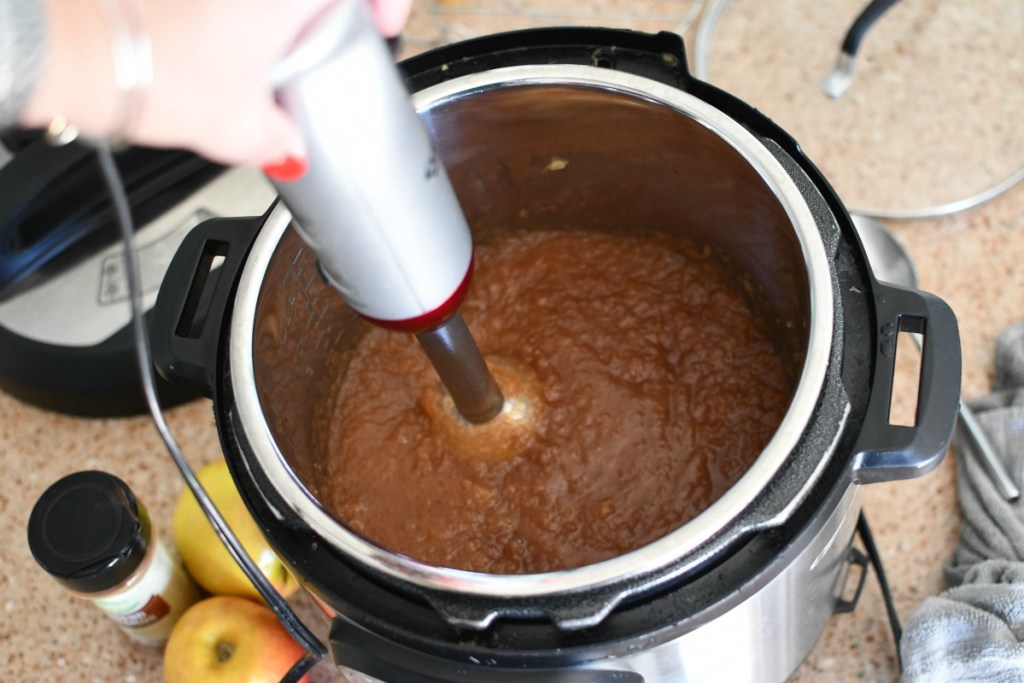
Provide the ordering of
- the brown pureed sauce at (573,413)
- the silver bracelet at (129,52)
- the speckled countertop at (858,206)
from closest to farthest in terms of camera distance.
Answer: the silver bracelet at (129,52), the brown pureed sauce at (573,413), the speckled countertop at (858,206)

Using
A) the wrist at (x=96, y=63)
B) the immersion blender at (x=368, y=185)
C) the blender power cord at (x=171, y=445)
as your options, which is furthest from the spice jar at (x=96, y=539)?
the wrist at (x=96, y=63)

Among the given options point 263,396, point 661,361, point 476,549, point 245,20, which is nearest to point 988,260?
point 661,361

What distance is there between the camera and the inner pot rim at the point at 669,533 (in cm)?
50

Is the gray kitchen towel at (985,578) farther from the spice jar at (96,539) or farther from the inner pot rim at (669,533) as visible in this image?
the spice jar at (96,539)

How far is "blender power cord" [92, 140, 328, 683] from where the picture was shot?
37 centimetres

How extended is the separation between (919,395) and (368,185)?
0.35 metres

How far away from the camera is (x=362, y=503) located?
0.78m

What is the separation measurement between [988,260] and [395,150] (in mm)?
761

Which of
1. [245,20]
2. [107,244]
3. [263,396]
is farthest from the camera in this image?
[107,244]

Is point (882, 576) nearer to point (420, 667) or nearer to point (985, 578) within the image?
point (985, 578)

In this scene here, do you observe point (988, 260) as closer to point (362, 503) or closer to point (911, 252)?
point (911, 252)

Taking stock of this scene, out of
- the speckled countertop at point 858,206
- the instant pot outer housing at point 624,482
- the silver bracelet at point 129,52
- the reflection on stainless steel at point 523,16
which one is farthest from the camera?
the reflection on stainless steel at point 523,16

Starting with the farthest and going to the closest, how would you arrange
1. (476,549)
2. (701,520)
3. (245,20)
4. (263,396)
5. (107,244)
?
(107,244)
(476,549)
(263,396)
(701,520)
(245,20)

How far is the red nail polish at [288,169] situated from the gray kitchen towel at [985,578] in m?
0.62
